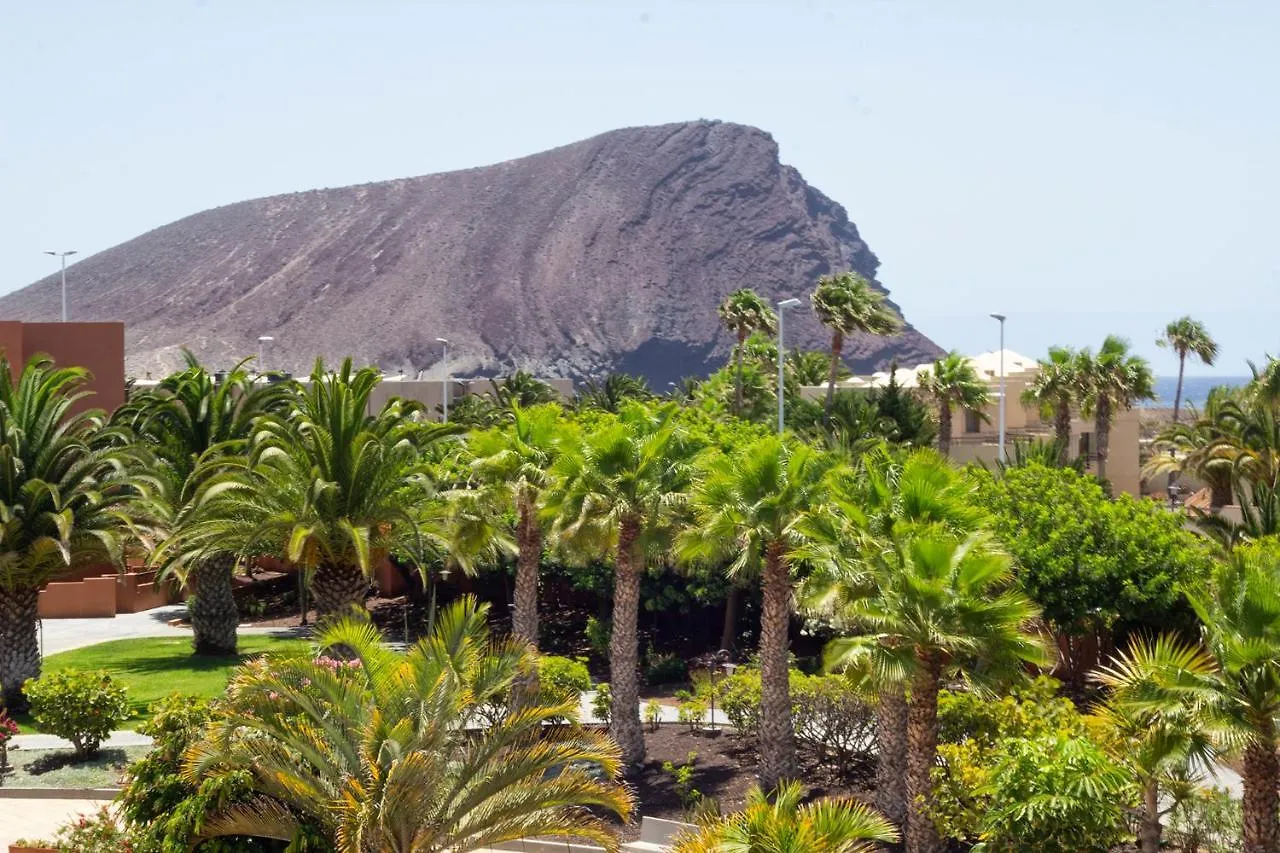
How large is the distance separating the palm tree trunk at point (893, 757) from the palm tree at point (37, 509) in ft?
45.8

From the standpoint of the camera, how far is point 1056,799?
14.5 metres

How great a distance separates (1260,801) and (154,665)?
24213 mm

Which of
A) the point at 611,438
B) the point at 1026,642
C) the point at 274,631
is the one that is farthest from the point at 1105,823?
the point at 274,631

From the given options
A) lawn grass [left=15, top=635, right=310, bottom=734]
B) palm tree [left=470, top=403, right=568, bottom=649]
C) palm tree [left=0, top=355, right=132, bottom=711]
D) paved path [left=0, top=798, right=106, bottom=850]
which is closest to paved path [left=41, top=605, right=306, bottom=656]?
lawn grass [left=15, top=635, right=310, bottom=734]

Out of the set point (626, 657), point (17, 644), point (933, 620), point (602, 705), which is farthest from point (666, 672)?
point (933, 620)

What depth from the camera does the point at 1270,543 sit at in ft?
69.7

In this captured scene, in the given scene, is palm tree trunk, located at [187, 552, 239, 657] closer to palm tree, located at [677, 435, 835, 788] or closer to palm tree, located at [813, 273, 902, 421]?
palm tree, located at [677, 435, 835, 788]

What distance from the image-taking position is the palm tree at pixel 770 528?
2111cm

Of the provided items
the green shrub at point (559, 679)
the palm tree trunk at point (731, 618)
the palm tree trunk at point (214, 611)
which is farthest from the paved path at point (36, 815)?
the palm tree trunk at point (731, 618)

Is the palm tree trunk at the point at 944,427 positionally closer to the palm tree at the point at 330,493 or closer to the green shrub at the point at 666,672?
the green shrub at the point at 666,672

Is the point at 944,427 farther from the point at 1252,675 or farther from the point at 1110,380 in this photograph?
the point at 1252,675

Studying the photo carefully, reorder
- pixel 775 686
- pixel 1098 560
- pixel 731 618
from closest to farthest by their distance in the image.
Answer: pixel 775 686 → pixel 1098 560 → pixel 731 618

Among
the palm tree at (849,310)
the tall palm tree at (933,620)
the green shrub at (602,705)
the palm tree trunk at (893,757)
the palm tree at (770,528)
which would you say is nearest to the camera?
the tall palm tree at (933,620)

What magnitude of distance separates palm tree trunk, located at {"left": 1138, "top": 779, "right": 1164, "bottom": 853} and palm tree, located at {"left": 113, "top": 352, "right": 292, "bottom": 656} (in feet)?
65.0
